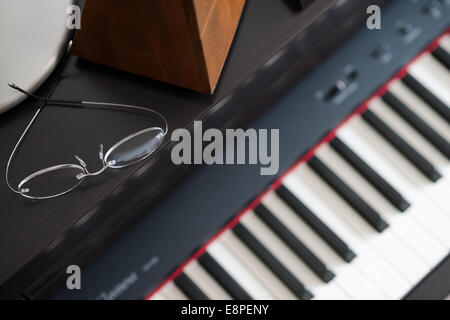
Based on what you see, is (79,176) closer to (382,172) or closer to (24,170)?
(24,170)

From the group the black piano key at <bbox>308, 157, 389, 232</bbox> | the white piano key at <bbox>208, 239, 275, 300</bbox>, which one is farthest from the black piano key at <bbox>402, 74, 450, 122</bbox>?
the white piano key at <bbox>208, 239, 275, 300</bbox>

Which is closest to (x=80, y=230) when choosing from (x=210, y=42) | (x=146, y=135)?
(x=146, y=135)

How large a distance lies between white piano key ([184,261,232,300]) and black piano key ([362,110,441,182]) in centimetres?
45

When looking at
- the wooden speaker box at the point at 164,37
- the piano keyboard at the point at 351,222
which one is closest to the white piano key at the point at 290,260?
the piano keyboard at the point at 351,222

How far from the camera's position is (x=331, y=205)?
61.4 inches

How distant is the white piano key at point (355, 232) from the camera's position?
1533 mm

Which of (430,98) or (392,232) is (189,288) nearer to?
(392,232)

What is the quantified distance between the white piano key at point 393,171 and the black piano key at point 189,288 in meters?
0.41

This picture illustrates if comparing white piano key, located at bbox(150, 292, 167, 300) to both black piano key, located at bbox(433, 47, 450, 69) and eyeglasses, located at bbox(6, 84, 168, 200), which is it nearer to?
eyeglasses, located at bbox(6, 84, 168, 200)

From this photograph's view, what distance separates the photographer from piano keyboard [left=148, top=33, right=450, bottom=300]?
1521 mm

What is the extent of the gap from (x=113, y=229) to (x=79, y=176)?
19cm

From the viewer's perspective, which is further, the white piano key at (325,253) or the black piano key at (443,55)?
the black piano key at (443,55)

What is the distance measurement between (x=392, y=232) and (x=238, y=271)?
1.02 ft

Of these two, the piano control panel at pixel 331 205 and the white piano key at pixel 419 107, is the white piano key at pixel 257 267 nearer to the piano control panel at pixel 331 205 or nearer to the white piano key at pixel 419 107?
the piano control panel at pixel 331 205
